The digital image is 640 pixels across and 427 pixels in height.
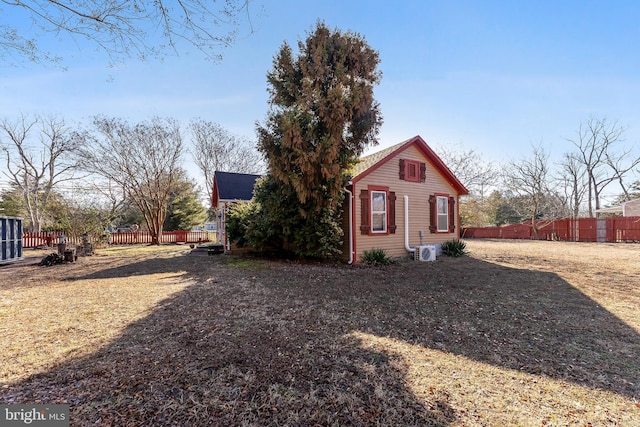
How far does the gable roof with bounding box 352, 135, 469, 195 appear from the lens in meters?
10.2

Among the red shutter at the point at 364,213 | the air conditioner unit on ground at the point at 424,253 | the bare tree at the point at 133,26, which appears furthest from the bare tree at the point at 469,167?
the bare tree at the point at 133,26

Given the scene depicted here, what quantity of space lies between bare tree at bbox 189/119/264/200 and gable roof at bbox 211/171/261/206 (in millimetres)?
8268

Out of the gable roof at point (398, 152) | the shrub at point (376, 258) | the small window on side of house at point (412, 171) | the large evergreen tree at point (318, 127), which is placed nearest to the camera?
the large evergreen tree at point (318, 127)

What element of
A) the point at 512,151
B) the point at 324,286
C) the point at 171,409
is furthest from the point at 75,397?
the point at 512,151

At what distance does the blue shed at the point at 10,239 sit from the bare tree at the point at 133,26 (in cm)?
1101

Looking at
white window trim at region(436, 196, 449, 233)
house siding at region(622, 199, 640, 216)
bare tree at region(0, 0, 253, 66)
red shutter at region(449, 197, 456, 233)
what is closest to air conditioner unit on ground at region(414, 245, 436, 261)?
white window trim at region(436, 196, 449, 233)

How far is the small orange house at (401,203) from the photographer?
32.7 ft

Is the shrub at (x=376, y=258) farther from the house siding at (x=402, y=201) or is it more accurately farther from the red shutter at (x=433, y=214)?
the red shutter at (x=433, y=214)

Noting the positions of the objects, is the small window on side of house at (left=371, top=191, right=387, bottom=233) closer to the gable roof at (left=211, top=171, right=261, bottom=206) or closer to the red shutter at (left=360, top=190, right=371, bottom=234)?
the red shutter at (left=360, top=190, right=371, bottom=234)

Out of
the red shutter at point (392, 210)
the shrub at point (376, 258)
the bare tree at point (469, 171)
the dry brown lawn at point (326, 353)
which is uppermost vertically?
the bare tree at point (469, 171)

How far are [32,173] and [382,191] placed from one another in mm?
26843

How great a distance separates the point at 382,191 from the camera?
1057 cm

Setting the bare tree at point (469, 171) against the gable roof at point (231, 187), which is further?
the bare tree at point (469, 171)

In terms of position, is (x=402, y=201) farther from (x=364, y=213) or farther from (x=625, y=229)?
(x=625, y=229)
